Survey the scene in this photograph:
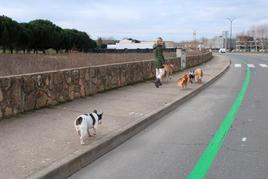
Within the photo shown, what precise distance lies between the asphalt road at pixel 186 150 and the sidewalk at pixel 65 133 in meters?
0.20

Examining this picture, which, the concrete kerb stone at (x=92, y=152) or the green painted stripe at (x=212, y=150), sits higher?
the concrete kerb stone at (x=92, y=152)

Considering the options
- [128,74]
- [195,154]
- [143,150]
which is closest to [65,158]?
[143,150]

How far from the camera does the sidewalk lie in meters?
5.49

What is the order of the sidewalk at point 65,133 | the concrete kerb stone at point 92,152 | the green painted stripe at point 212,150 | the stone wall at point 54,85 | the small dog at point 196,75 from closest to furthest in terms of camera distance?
the concrete kerb stone at point 92,152
the sidewalk at point 65,133
the green painted stripe at point 212,150
the stone wall at point 54,85
the small dog at point 196,75

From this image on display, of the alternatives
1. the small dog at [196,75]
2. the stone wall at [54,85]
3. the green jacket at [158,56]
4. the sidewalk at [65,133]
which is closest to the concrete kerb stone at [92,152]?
the sidewalk at [65,133]

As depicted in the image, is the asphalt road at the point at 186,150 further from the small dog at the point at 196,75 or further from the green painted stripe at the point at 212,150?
the small dog at the point at 196,75

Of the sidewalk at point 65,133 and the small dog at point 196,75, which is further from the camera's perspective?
the small dog at point 196,75

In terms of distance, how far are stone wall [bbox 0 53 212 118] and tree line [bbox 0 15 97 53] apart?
35.1m

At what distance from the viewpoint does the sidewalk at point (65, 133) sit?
549 cm

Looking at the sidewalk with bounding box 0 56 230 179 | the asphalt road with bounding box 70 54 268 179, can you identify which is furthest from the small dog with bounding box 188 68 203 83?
the asphalt road with bounding box 70 54 268 179

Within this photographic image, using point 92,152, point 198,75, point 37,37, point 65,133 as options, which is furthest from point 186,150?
point 37,37

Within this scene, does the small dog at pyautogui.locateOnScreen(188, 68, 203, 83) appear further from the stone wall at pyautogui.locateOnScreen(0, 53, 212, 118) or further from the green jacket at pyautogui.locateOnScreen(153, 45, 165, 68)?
the stone wall at pyautogui.locateOnScreen(0, 53, 212, 118)

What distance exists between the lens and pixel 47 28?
6425 cm

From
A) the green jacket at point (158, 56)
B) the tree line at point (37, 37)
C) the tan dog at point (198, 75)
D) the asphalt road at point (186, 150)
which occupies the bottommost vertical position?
the asphalt road at point (186, 150)
